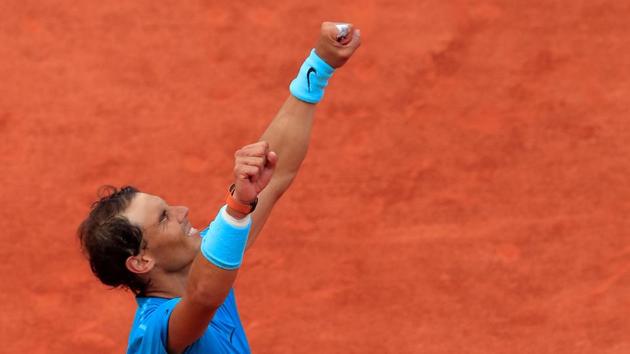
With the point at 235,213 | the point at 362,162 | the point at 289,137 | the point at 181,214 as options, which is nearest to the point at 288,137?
the point at 289,137

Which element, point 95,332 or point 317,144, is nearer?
point 95,332

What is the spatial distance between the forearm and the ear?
0.69 m

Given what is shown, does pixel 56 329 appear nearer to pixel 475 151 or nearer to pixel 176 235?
pixel 475 151

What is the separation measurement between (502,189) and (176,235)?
4601 mm

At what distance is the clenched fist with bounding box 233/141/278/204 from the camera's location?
4098 mm

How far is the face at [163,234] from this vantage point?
15.9ft

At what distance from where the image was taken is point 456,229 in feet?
29.0

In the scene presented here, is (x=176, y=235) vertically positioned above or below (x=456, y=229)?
above

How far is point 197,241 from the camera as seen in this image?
4.99 m

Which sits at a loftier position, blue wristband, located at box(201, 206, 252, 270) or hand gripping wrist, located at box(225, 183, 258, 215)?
hand gripping wrist, located at box(225, 183, 258, 215)

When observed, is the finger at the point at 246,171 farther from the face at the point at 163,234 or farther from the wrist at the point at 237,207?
the face at the point at 163,234

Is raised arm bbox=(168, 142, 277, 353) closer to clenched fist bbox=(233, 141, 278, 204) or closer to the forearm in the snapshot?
clenched fist bbox=(233, 141, 278, 204)

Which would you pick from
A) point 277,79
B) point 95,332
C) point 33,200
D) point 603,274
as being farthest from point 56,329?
point 603,274

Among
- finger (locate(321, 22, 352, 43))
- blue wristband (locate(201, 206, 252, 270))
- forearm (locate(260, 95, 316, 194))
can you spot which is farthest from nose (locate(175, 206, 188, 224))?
finger (locate(321, 22, 352, 43))
